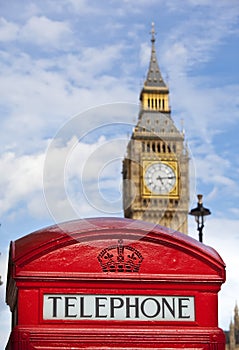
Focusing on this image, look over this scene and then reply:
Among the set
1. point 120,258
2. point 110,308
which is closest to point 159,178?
point 120,258

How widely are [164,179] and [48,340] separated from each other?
72.6 meters

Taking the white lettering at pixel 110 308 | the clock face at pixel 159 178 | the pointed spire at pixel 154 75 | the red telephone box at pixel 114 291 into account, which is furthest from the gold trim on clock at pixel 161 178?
the white lettering at pixel 110 308

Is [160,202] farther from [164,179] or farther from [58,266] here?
[58,266]

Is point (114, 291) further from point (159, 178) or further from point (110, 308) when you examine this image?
point (159, 178)

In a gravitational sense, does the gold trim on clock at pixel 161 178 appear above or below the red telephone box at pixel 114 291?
above

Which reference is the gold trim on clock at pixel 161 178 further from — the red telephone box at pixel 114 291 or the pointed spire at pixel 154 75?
the red telephone box at pixel 114 291

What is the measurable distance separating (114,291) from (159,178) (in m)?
72.4

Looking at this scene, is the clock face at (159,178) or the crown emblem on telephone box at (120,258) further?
the clock face at (159,178)

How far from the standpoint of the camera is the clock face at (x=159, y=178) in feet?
247

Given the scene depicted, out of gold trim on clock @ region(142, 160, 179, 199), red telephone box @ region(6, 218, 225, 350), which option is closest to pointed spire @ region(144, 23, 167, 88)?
gold trim on clock @ region(142, 160, 179, 199)

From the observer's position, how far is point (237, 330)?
83750mm

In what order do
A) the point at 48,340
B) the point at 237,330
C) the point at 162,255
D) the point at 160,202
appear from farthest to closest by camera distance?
1. the point at 237,330
2. the point at 160,202
3. the point at 162,255
4. the point at 48,340

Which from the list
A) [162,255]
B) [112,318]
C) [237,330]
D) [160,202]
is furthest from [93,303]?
[237,330]

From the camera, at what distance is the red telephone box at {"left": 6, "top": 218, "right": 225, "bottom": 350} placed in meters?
3.46
